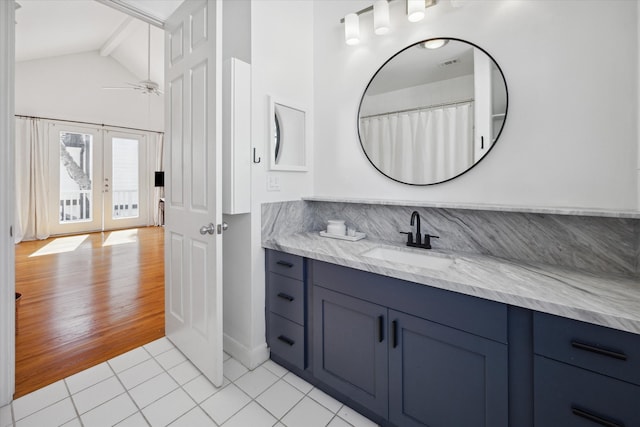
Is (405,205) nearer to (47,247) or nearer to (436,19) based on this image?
(436,19)

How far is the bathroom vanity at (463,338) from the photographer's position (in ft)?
2.91

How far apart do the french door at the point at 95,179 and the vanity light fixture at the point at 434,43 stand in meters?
7.17

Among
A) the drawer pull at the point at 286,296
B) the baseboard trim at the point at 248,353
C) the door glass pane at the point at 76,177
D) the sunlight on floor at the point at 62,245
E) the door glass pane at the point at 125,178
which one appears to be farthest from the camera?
the door glass pane at the point at 125,178

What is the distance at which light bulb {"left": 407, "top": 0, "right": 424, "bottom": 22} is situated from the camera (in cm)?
163

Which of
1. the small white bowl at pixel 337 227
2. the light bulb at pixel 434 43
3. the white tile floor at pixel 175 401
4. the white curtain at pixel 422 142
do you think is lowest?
the white tile floor at pixel 175 401

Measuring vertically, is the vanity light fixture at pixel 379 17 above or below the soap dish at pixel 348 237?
above

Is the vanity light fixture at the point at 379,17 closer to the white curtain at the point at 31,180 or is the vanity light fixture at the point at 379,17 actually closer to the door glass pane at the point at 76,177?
the white curtain at the point at 31,180

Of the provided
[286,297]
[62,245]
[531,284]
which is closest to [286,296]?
[286,297]

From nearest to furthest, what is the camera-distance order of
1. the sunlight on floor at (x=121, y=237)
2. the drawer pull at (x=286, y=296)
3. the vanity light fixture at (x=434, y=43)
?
the vanity light fixture at (x=434, y=43), the drawer pull at (x=286, y=296), the sunlight on floor at (x=121, y=237)

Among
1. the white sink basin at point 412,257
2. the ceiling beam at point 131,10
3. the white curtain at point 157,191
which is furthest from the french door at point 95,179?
the white sink basin at point 412,257

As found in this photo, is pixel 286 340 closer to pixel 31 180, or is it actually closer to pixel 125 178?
pixel 31 180

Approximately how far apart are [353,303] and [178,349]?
1.47 meters

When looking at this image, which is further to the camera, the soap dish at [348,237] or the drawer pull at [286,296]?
the soap dish at [348,237]

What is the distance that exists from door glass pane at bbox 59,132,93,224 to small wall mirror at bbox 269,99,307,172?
6.31 m
